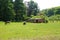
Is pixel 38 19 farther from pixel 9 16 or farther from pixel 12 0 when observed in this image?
pixel 12 0

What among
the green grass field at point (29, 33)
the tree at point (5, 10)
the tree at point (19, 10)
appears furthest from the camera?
the tree at point (19, 10)

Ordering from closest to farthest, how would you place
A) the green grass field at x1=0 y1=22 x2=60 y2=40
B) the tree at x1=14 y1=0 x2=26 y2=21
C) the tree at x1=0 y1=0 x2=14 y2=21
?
the green grass field at x1=0 y1=22 x2=60 y2=40 → the tree at x1=0 y1=0 x2=14 y2=21 → the tree at x1=14 y1=0 x2=26 y2=21

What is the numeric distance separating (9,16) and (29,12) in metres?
38.7

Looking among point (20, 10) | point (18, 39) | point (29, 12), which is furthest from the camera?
point (29, 12)

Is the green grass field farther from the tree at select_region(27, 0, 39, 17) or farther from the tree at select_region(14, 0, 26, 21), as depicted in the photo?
the tree at select_region(27, 0, 39, 17)

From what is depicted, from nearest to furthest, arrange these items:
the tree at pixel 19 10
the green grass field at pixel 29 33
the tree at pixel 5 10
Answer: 1. the green grass field at pixel 29 33
2. the tree at pixel 5 10
3. the tree at pixel 19 10

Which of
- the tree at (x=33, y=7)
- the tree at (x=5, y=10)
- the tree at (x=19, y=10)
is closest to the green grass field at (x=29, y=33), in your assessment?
the tree at (x=5, y=10)

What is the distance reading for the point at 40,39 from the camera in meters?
19.5

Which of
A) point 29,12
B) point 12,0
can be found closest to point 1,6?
point 12,0

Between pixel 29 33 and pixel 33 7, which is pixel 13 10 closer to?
pixel 33 7

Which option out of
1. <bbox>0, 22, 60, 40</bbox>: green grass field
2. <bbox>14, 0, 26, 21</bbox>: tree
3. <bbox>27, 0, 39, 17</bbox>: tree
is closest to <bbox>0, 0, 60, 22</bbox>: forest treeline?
<bbox>14, 0, 26, 21</bbox>: tree

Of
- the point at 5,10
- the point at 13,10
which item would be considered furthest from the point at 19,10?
the point at 5,10

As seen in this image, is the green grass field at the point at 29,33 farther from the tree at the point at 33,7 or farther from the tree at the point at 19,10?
the tree at the point at 33,7

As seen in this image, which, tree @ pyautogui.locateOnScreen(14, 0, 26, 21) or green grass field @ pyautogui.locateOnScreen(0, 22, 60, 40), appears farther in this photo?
tree @ pyautogui.locateOnScreen(14, 0, 26, 21)
